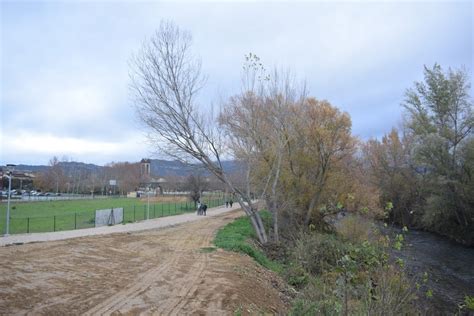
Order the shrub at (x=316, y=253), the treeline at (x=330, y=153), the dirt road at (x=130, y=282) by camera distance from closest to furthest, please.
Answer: the dirt road at (x=130, y=282)
the shrub at (x=316, y=253)
the treeline at (x=330, y=153)

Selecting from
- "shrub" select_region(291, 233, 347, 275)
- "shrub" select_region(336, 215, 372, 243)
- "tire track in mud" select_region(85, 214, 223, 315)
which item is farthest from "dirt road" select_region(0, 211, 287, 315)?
"shrub" select_region(336, 215, 372, 243)

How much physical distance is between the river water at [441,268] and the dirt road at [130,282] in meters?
4.82

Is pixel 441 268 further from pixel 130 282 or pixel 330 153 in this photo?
pixel 130 282

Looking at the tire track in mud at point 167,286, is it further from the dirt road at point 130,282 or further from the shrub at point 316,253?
the shrub at point 316,253

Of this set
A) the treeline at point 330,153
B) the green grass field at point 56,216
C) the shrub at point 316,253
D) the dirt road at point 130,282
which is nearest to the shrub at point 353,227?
the treeline at point 330,153

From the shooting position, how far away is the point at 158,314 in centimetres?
897

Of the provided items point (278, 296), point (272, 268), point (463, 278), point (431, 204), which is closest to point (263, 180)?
point (272, 268)

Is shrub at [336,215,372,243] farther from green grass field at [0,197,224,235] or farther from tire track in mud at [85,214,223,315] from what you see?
green grass field at [0,197,224,235]

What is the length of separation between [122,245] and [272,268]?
7803mm

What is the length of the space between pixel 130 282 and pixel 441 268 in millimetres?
18994

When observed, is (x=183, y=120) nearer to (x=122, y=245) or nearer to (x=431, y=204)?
(x=122, y=245)

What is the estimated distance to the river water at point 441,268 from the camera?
15766mm

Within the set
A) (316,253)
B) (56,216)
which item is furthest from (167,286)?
(56,216)

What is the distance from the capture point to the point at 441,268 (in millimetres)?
23250
